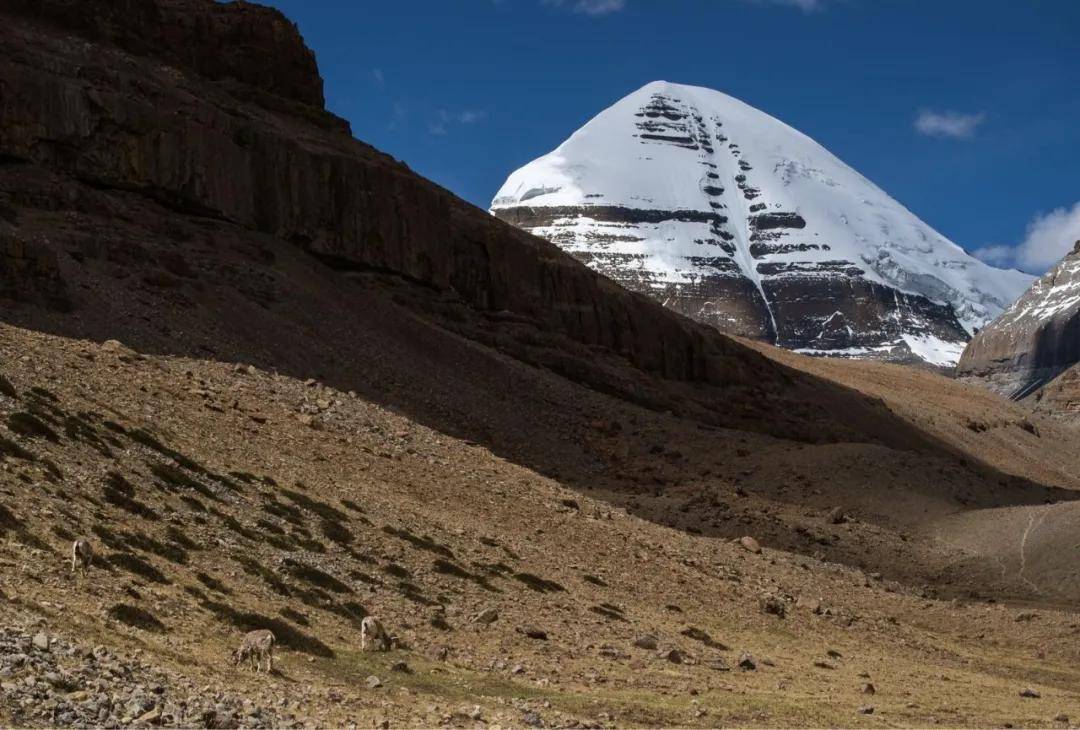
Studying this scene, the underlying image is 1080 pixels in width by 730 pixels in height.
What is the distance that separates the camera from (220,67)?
6744 cm

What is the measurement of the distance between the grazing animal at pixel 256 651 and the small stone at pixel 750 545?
22.3 metres

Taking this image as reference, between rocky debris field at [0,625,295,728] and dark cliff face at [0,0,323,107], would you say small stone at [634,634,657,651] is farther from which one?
dark cliff face at [0,0,323,107]

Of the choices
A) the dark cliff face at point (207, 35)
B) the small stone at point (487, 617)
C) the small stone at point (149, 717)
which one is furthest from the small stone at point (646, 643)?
the dark cliff face at point (207, 35)

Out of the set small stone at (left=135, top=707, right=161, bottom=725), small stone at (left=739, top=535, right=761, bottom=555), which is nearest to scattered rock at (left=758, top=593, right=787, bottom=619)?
small stone at (left=739, top=535, right=761, bottom=555)

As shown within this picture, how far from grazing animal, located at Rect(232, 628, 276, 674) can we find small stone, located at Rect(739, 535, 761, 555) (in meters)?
22.3

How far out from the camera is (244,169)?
2272 inches

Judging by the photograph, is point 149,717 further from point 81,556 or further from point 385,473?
point 385,473

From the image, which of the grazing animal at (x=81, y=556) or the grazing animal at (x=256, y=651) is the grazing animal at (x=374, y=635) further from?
the grazing animal at (x=81, y=556)

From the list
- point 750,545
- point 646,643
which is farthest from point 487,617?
point 750,545

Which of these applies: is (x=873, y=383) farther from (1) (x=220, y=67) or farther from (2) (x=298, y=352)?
(2) (x=298, y=352)

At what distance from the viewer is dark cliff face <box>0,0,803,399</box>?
51.0 m

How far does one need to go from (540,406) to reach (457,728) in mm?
37198

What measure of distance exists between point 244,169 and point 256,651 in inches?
1724

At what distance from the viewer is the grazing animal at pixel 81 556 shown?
17.8 metres
